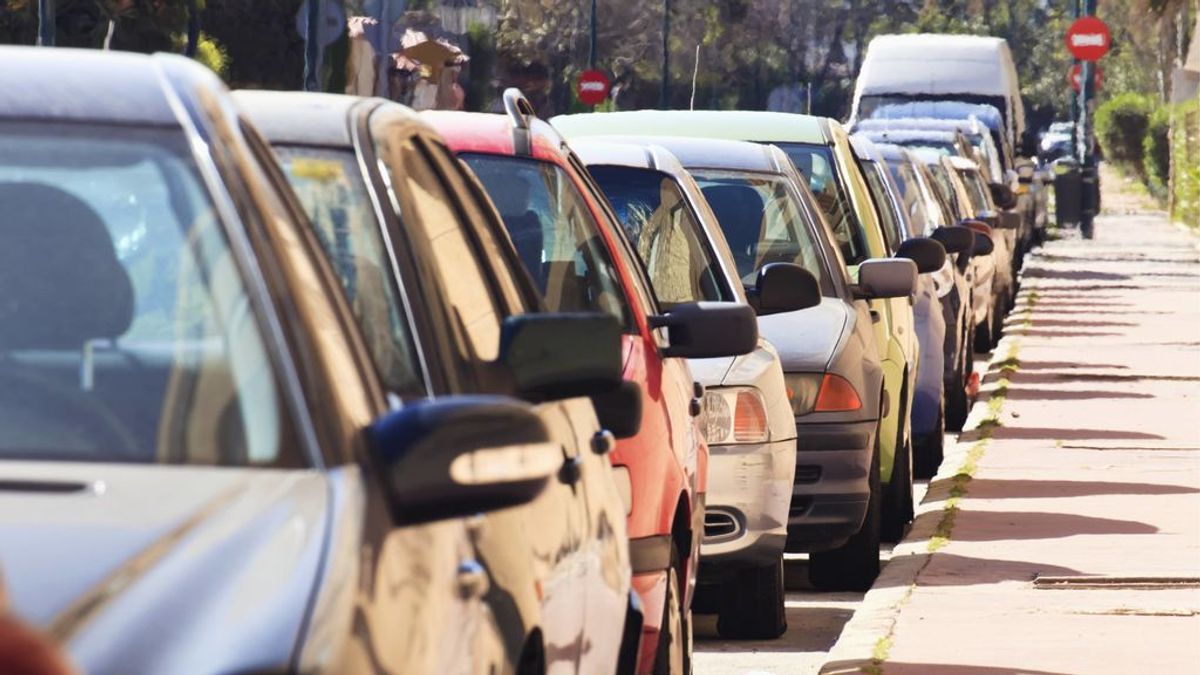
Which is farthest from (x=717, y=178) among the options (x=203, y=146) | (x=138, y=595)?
(x=138, y=595)

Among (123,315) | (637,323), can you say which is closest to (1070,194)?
(637,323)

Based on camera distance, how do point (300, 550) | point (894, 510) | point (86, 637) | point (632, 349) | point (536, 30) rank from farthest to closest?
point (536, 30) → point (894, 510) → point (632, 349) → point (300, 550) → point (86, 637)

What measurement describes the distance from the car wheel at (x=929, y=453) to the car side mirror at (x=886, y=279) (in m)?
3.98

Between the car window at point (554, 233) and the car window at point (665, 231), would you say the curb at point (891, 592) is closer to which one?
the car window at point (665, 231)

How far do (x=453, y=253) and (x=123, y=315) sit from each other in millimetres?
1630

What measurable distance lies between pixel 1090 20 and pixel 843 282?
1734 inches

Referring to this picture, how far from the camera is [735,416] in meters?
9.21

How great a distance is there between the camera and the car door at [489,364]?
454 centimetres

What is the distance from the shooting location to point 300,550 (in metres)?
3.08

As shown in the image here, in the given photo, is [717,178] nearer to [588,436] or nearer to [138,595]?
[588,436]

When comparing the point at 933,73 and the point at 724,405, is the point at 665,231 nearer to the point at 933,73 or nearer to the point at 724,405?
the point at 724,405

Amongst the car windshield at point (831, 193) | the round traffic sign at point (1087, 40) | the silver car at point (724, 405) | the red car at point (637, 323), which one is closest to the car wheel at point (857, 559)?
the silver car at point (724, 405)

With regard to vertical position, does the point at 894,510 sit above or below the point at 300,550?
below

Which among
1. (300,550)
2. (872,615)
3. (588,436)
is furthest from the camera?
(872,615)
